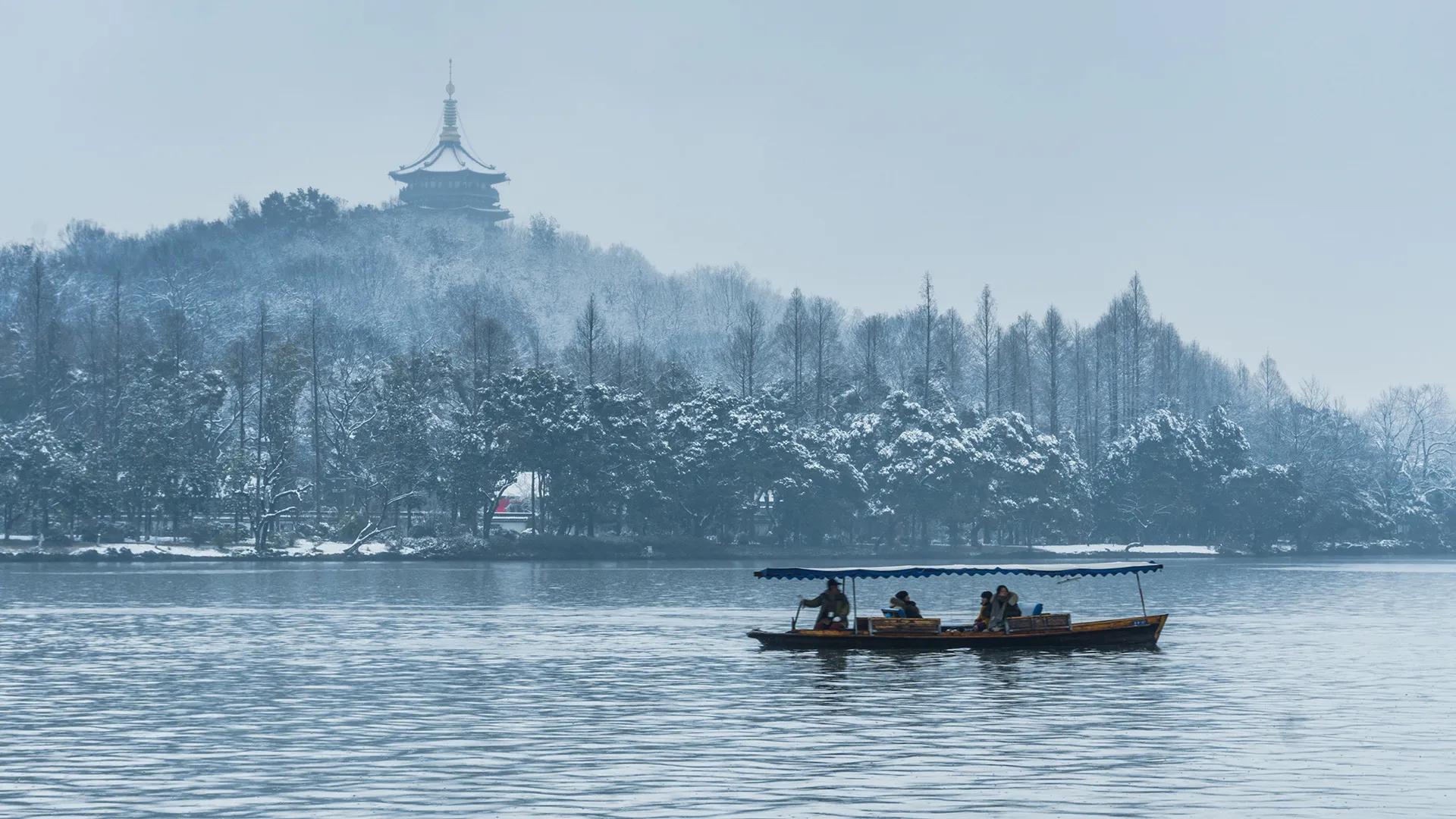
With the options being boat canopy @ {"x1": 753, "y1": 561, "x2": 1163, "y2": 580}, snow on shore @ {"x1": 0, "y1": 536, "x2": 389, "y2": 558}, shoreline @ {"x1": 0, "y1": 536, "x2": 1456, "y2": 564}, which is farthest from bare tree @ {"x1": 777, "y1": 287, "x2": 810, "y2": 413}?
boat canopy @ {"x1": 753, "y1": 561, "x2": 1163, "y2": 580}

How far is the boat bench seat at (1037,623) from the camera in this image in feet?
171

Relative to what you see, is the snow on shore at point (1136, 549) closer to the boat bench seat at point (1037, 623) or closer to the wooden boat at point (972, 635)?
the wooden boat at point (972, 635)

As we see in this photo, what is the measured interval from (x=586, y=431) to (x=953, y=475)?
2889 centimetres

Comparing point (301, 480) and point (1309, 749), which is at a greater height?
point (301, 480)

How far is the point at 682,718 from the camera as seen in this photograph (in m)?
36.8

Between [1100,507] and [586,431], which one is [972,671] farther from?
[1100,507]

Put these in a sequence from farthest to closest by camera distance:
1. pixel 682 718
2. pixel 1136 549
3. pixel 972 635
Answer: pixel 1136 549 → pixel 972 635 → pixel 682 718

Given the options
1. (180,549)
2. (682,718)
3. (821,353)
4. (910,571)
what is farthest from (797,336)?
(682,718)

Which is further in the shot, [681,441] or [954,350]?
[954,350]

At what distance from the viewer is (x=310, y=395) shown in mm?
179125

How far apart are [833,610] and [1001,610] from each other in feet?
15.5

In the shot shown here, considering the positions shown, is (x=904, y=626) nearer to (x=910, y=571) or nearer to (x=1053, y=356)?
(x=910, y=571)

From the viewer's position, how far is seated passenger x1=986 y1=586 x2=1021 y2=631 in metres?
52.8

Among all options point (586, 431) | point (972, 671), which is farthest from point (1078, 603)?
point (586, 431)
